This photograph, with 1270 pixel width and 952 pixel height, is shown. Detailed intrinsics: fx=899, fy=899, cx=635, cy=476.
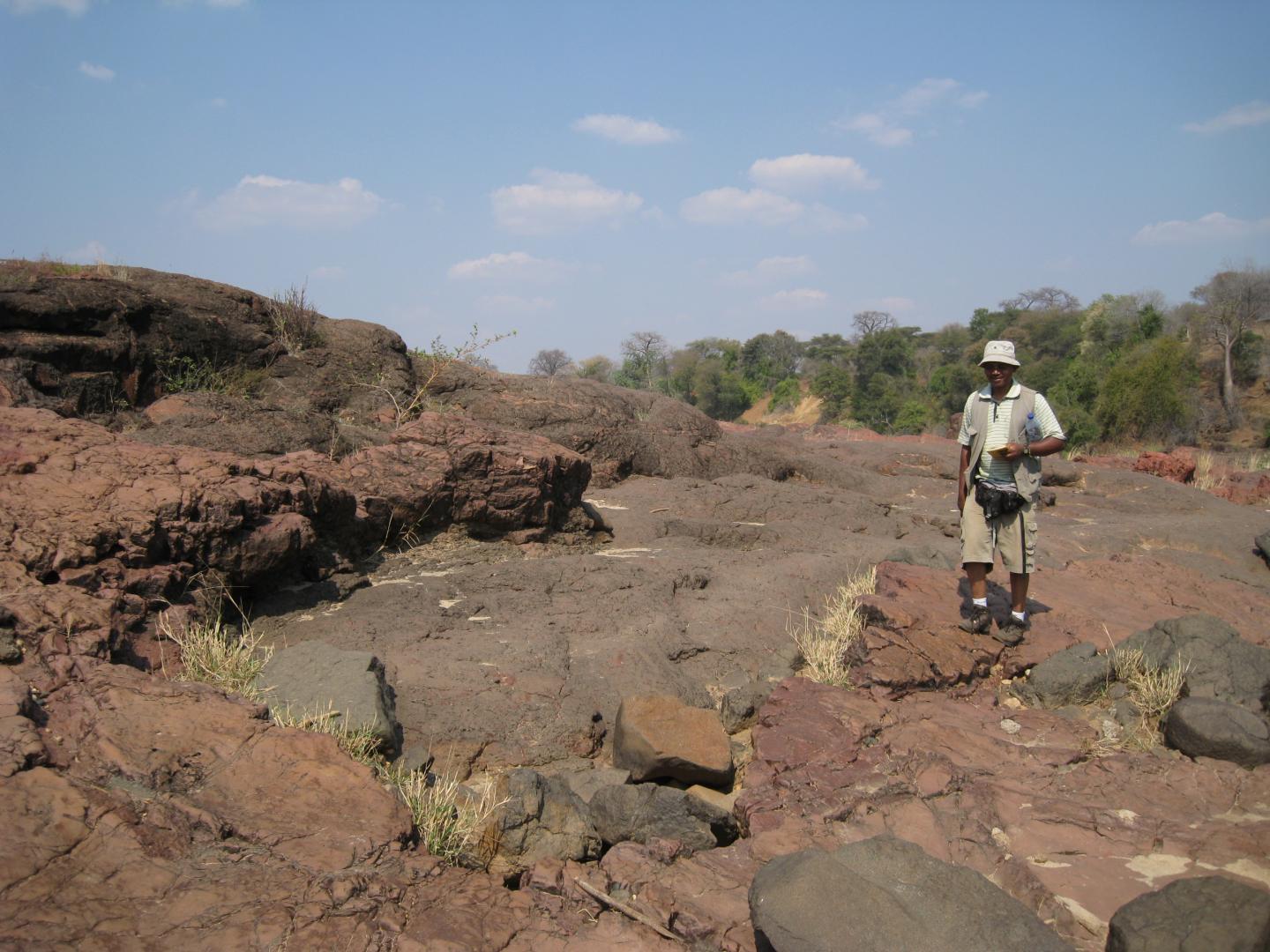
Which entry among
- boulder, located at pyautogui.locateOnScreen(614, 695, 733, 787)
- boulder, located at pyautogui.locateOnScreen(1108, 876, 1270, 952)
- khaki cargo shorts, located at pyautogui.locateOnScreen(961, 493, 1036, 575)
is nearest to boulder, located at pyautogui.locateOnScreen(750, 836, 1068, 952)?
boulder, located at pyautogui.locateOnScreen(1108, 876, 1270, 952)

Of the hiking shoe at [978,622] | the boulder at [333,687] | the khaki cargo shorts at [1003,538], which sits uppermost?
the khaki cargo shorts at [1003,538]

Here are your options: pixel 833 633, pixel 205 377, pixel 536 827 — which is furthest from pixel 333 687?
pixel 205 377

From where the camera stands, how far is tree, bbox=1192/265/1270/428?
1192 inches

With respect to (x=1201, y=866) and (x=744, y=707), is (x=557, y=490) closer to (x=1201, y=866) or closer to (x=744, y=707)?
(x=744, y=707)

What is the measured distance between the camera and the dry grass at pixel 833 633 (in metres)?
5.09

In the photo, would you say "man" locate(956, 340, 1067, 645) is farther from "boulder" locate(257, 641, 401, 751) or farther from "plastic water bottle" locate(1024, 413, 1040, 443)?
"boulder" locate(257, 641, 401, 751)

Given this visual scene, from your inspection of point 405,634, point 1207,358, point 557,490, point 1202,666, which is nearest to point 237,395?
point 557,490

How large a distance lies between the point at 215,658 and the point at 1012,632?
432 centimetres

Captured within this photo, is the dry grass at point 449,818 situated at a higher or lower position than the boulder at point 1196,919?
lower

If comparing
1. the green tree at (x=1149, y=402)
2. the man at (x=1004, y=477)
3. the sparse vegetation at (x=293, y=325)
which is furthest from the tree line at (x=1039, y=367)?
the man at (x=1004, y=477)

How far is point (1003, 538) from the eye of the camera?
17.0 ft

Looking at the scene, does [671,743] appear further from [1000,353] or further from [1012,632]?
[1000,353]

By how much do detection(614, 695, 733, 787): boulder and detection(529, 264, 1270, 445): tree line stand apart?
1374 cm

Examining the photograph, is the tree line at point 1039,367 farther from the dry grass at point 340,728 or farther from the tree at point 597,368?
the dry grass at point 340,728
